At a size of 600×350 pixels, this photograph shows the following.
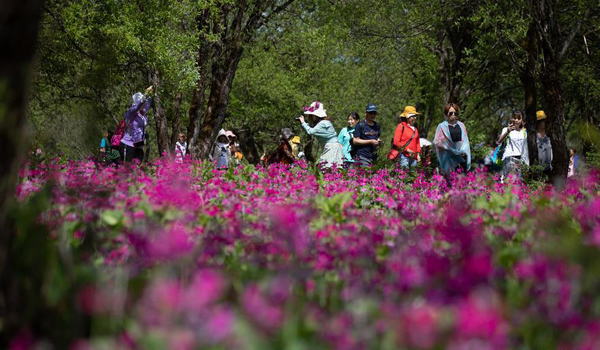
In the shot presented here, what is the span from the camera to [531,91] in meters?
17.6

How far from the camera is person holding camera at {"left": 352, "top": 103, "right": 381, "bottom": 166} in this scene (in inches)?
534

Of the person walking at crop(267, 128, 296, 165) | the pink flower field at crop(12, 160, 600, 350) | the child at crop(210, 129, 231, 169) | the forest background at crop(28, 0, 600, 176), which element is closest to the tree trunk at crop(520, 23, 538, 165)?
the forest background at crop(28, 0, 600, 176)

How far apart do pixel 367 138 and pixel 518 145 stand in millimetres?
3416

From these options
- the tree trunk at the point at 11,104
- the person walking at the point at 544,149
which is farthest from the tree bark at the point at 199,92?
the tree trunk at the point at 11,104

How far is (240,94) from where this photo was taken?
40.6m

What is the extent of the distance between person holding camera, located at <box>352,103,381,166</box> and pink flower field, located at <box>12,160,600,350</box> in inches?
349

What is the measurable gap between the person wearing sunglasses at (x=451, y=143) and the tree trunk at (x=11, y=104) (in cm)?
1053

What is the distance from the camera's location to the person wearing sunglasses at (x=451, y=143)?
1252 cm

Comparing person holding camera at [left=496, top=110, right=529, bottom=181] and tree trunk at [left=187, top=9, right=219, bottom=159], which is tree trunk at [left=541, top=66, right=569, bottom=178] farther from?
tree trunk at [left=187, top=9, right=219, bottom=159]

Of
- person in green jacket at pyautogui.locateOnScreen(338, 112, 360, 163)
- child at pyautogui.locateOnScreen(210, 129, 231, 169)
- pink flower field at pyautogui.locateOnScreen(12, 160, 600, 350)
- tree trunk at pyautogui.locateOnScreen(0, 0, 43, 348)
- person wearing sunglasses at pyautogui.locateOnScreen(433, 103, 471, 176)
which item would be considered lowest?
pink flower field at pyautogui.locateOnScreen(12, 160, 600, 350)

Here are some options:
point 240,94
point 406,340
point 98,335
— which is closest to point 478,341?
point 406,340

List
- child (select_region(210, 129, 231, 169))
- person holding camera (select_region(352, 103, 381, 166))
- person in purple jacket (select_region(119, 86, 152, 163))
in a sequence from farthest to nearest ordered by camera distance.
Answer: child (select_region(210, 129, 231, 169)) < person in purple jacket (select_region(119, 86, 152, 163)) < person holding camera (select_region(352, 103, 381, 166))

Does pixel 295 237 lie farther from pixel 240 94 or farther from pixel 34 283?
pixel 240 94

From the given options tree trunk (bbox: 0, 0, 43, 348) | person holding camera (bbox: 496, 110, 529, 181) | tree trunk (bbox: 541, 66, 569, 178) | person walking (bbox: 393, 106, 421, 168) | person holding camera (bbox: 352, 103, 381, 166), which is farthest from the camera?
person holding camera (bbox: 496, 110, 529, 181)
